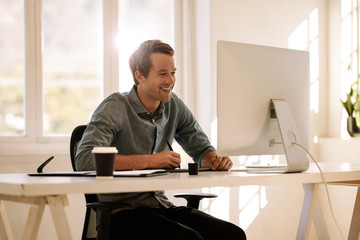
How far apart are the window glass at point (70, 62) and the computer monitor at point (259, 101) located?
5.42ft

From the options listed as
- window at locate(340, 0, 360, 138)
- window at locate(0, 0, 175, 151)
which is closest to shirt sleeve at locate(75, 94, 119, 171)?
window at locate(0, 0, 175, 151)

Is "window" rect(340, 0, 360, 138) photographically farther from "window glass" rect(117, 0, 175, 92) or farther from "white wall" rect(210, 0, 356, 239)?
"window glass" rect(117, 0, 175, 92)

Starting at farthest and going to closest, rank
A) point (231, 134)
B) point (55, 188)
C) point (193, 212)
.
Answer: point (193, 212), point (231, 134), point (55, 188)

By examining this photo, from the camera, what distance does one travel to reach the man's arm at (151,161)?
2059 mm

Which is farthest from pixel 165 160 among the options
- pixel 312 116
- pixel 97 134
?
pixel 312 116

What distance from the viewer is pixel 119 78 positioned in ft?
11.9

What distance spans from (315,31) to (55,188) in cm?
312

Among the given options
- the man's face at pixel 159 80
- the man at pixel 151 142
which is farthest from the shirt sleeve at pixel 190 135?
the man's face at pixel 159 80

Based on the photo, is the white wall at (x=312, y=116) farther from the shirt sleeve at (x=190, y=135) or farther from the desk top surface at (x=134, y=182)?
the desk top surface at (x=134, y=182)

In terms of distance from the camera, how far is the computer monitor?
2.05m

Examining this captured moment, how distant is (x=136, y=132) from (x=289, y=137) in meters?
0.66

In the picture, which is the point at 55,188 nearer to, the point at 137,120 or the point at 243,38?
the point at 137,120

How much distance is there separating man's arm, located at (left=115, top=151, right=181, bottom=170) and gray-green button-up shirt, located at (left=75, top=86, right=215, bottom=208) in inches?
4.5

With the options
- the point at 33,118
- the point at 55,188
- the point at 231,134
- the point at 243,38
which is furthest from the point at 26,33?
the point at 55,188
